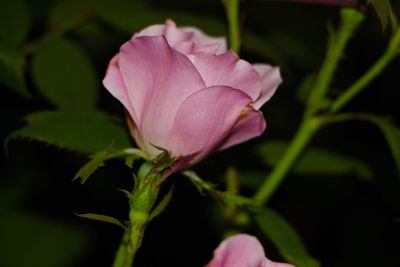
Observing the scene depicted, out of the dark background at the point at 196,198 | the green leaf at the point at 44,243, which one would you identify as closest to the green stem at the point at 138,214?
the dark background at the point at 196,198

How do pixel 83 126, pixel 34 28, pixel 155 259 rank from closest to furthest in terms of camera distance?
pixel 83 126
pixel 155 259
pixel 34 28

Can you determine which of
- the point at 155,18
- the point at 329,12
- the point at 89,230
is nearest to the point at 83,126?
the point at 155,18

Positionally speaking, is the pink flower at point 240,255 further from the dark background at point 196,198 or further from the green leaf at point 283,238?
the dark background at point 196,198

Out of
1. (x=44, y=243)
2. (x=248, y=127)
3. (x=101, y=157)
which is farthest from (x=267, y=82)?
(x=44, y=243)

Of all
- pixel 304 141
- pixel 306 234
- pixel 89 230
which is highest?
pixel 304 141

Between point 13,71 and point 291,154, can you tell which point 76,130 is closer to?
point 13,71

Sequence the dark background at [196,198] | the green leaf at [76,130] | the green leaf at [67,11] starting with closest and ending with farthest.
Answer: the green leaf at [76,130]
the green leaf at [67,11]
the dark background at [196,198]

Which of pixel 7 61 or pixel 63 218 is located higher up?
pixel 7 61

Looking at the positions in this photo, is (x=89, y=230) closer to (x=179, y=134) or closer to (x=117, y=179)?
(x=117, y=179)
